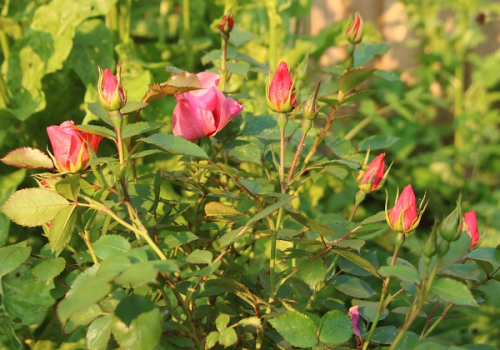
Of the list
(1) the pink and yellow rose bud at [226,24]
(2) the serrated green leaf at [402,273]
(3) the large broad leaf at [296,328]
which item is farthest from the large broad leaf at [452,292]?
(1) the pink and yellow rose bud at [226,24]

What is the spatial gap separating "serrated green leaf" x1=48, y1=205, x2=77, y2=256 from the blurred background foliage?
237mm

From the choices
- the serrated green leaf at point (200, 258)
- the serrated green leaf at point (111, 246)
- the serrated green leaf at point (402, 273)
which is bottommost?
the serrated green leaf at point (402, 273)

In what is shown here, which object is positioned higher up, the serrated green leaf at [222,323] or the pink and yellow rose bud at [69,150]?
the pink and yellow rose bud at [69,150]

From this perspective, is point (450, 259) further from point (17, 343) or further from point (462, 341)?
point (462, 341)

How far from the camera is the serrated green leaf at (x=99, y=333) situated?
0.56 m

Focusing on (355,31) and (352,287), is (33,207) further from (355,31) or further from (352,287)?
(355,31)

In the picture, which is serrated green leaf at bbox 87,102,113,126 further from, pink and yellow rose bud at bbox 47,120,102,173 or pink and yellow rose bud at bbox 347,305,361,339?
pink and yellow rose bud at bbox 347,305,361,339

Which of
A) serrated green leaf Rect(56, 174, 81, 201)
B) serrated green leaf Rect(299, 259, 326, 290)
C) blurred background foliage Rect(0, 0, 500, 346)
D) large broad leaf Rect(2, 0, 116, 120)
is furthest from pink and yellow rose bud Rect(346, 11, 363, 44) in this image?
large broad leaf Rect(2, 0, 116, 120)

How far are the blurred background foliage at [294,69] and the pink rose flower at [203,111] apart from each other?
0.04m

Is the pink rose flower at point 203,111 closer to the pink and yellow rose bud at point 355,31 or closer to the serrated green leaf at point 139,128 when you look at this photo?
the serrated green leaf at point 139,128

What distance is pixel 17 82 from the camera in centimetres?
139

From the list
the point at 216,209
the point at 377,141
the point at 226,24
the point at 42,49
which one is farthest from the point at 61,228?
the point at 42,49

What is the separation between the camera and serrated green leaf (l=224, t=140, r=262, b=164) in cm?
70

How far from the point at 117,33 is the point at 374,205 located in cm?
99
